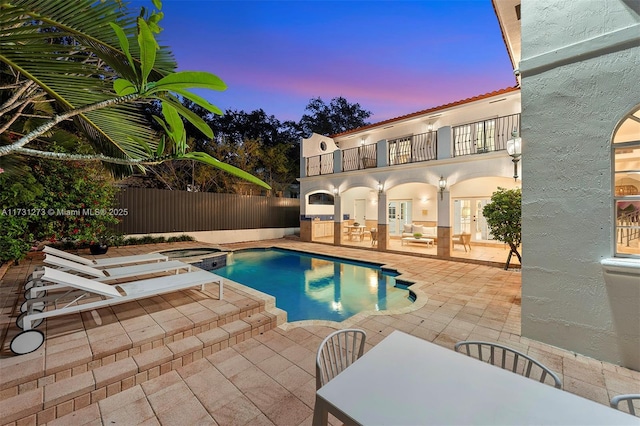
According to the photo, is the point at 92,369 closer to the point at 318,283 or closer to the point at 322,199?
the point at 318,283

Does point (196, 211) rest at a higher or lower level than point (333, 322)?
higher

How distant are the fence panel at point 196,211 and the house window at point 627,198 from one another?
558 inches

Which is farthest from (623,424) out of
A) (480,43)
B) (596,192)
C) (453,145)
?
(480,43)

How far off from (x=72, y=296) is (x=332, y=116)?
29.8 meters

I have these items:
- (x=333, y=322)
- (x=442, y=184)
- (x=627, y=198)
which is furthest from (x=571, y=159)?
(x=442, y=184)

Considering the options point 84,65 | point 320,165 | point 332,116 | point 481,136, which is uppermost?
point 332,116

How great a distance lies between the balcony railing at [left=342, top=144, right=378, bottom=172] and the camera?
13413 millimetres

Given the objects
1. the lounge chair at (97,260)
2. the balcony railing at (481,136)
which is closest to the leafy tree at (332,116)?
the balcony railing at (481,136)

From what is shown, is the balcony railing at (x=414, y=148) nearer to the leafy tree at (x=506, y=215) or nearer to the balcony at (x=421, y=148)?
the balcony at (x=421, y=148)

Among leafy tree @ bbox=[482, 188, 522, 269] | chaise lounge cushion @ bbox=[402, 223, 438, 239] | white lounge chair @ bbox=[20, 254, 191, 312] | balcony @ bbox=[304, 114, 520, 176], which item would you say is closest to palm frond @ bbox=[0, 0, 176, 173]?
white lounge chair @ bbox=[20, 254, 191, 312]

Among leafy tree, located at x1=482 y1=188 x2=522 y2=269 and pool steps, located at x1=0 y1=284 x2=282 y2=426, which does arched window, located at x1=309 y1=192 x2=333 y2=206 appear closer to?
leafy tree, located at x1=482 y1=188 x2=522 y2=269

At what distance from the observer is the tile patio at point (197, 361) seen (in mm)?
2396

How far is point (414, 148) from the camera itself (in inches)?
499

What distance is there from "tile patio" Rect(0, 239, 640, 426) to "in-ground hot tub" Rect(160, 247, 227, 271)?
13.5ft
